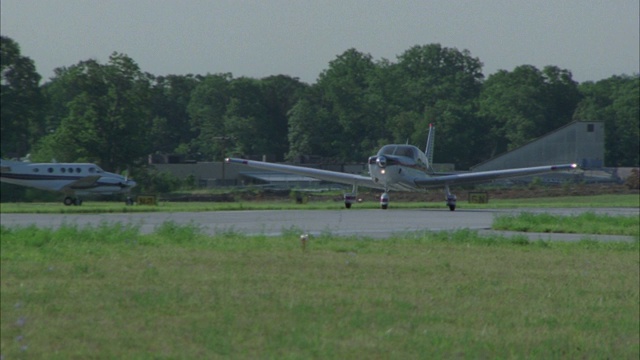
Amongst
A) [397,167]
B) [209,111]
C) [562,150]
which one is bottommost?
[397,167]

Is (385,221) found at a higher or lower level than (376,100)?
lower

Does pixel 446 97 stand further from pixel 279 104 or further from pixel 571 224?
pixel 571 224

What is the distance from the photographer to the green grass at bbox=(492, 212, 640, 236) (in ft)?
86.1

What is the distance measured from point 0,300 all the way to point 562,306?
6.30 metres

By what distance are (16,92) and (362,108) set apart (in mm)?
53158

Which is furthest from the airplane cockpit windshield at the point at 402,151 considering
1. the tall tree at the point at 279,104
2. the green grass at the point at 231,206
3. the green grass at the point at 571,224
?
the tall tree at the point at 279,104

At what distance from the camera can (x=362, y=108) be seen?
126 meters

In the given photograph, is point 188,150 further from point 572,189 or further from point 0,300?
point 0,300

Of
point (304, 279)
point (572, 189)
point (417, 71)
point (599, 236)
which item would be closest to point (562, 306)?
point (304, 279)

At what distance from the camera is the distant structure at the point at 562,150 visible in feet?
308

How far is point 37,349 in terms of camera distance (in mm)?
8391

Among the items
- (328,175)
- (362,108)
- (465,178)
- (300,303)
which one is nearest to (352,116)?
(362,108)

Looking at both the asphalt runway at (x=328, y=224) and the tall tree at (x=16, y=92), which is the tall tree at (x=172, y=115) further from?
→ the asphalt runway at (x=328, y=224)

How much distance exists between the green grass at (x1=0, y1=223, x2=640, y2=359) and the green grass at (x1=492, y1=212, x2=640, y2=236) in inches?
387
